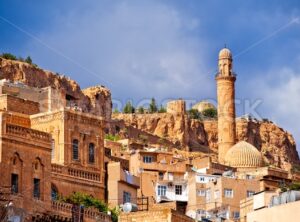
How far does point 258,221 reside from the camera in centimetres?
2720

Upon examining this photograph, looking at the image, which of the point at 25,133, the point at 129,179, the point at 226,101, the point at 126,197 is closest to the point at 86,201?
the point at 126,197

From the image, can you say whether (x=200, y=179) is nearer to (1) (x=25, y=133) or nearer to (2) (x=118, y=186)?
(2) (x=118, y=186)

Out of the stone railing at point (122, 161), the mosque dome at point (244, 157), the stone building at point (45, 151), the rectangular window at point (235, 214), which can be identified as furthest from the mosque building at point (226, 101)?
the stone building at point (45, 151)

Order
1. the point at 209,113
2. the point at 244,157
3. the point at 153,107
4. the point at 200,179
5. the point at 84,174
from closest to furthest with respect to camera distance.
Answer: the point at 84,174, the point at 200,179, the point at 244,157, the point at 153,107, the point at 209,113

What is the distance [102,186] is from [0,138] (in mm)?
12791

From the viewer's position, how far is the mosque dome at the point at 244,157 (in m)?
69.8

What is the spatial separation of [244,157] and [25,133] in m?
32.1

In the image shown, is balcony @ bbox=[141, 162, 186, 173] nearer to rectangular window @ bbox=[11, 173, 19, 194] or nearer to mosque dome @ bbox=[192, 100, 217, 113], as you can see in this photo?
rectangular window @ bbox=[11, 173, 19, 194]

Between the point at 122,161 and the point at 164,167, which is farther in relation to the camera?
the point at 164,167

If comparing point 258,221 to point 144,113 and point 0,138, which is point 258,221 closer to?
point 0,138

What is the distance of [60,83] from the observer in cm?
8931

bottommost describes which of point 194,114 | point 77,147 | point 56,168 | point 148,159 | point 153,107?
point 56,168

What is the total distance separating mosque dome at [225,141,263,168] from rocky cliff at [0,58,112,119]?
16907 millimetres

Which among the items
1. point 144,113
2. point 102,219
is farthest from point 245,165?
point 144,113
